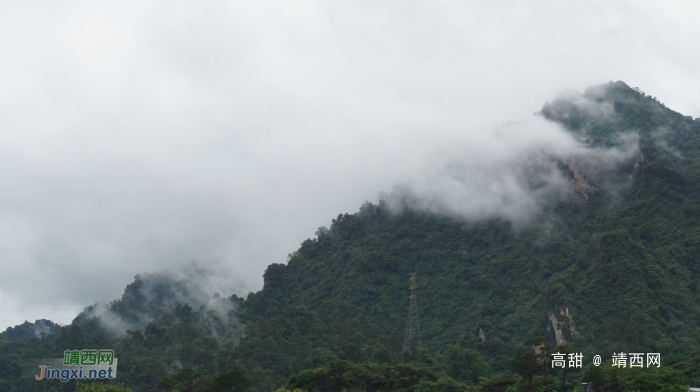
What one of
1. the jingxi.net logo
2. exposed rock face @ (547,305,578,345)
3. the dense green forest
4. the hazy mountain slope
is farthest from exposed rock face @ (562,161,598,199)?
the jingxi.net logo

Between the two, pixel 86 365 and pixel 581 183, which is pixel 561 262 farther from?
pixel 86 365

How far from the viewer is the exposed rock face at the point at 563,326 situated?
71863 millimetres

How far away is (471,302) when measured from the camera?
9269 cm

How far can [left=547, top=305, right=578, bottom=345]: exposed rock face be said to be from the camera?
71863 mm

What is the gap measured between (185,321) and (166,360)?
2446 centimetres

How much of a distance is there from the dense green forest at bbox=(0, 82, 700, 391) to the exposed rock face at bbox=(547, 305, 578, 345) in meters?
0.25

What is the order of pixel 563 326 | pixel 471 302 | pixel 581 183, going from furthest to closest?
pixel 581 183, pixel 471 302, pixel 563 326

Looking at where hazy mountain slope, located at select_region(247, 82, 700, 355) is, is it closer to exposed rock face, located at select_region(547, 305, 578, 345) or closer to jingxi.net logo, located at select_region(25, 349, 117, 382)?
exposed rock face, located at select_region(547, 305, 578, 345)

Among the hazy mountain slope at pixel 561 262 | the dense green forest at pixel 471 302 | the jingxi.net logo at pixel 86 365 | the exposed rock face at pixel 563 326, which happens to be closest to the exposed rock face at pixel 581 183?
the dense green forest at pixel 471 302

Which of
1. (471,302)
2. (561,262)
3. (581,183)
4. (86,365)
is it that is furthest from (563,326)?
(86,365)

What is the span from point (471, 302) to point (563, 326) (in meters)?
21.1

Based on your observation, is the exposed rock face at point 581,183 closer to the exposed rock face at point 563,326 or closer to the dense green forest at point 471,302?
the dense green forest at point 471,302

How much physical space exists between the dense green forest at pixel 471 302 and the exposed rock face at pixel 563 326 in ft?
0.81

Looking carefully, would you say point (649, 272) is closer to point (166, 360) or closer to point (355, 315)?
point (355, 315)
